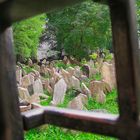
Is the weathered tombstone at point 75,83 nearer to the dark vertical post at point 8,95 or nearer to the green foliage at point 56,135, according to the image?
the green foliage at point 56,135

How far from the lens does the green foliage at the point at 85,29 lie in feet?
57.6

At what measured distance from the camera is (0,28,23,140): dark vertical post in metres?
1.39

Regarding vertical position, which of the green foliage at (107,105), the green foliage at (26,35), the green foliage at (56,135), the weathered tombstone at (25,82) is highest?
the green foliage at (26,35)

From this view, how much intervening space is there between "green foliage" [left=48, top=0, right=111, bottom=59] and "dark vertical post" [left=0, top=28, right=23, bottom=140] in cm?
1582

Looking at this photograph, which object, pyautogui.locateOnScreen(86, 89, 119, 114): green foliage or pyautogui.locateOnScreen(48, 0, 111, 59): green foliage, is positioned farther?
pyautogui.locateOnScreen(48, 0, 111, 59): green foliage

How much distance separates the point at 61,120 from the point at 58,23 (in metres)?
18.8

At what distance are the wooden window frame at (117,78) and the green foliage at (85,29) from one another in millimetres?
15834

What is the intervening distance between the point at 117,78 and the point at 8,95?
44 centimetres

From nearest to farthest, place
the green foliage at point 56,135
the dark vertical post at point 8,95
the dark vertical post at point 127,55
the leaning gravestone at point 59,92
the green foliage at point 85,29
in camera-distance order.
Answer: the dark vertical post at point 127,55 < the dark vertical post at point 8,95 < the green foliage at point 56,135 < the leaning gravestone at point 59,92 < the green foliage at point 85,29

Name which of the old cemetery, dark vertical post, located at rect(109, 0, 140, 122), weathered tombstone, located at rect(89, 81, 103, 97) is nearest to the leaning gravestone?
the old cemetery

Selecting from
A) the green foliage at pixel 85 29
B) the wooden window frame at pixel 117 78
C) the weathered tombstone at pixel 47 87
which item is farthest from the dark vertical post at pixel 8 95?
the green foliage at pixel 85 29

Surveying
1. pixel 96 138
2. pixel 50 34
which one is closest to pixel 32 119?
pixel 96 138

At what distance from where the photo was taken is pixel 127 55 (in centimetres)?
117

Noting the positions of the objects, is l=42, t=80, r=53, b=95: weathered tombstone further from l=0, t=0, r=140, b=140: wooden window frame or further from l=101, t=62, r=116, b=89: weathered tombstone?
l=0, t=0, r=140, b=140: wooden window frame
